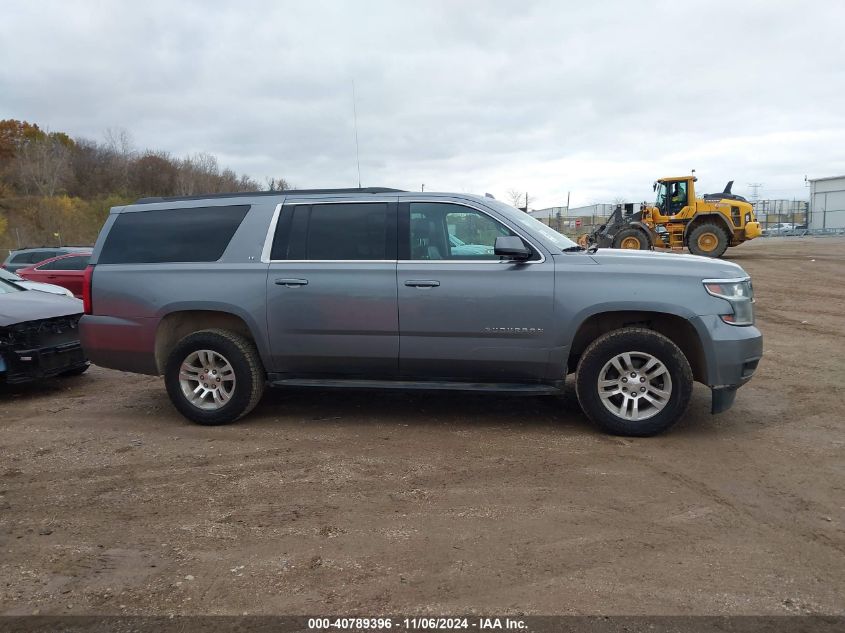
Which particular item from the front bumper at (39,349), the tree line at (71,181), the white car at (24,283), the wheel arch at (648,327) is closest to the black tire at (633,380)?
the wheel arch at (648,327)

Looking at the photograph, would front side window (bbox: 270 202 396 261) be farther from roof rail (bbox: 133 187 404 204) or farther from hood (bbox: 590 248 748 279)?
hood (bbox: 590 248 748 279)

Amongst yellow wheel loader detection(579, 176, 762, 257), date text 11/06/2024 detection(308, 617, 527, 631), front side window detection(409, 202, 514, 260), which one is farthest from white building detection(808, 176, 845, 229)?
date text 11/06/2024 detection(308, 617, 527, 631)

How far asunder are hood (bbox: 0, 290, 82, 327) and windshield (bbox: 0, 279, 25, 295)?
0.31 feet

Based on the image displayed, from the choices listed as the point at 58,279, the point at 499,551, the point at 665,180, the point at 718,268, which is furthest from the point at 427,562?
the point at 665,180

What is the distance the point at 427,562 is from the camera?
327cm

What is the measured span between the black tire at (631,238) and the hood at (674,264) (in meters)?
16.2

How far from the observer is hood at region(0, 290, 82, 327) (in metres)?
6.76

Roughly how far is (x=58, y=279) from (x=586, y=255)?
12.8 metres

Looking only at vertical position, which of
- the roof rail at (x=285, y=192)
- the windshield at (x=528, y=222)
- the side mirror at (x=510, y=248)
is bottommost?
the side mirror at (x=510, y=248)

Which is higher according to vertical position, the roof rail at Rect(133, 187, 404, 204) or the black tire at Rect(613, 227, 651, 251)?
the roof rail at Rect(133, 187, 404, 204)

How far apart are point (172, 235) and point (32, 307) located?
243 centimetres

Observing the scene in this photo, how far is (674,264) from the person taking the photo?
515 cm

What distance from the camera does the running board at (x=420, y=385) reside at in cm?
520

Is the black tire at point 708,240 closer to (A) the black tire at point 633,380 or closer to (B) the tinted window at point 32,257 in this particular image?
(A) the black tire at point 633,380
